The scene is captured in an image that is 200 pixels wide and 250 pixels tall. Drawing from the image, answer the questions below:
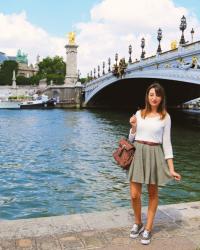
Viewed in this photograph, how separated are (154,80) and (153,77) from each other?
293 inches

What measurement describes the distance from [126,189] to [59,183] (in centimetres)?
170

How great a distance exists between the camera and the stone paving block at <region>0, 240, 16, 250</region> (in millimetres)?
4430

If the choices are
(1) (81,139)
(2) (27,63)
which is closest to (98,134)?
(1) (81,139)

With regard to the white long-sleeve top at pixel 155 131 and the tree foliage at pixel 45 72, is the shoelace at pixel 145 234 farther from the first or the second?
the tree foliage at pixel 45 72

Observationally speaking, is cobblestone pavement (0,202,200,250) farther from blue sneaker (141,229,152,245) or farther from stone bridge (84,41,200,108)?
stone bridge (84,41,200,108)

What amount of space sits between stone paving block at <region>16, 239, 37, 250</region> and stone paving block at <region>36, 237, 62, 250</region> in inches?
2.0

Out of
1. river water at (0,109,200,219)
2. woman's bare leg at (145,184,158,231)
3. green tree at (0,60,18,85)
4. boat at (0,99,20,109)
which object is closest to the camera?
woman's bare leg at (145,184,158,231)

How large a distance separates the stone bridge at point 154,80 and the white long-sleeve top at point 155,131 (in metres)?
16.6

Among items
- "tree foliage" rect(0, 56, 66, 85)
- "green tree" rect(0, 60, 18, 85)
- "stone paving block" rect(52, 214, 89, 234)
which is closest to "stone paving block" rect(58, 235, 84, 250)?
"stone paving block" rect(52, 214, 89, 234)

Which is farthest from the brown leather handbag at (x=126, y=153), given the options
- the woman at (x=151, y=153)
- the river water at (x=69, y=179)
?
the river water at (x=69, y=179)

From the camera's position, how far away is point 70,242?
4.61m

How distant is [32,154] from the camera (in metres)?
15.2

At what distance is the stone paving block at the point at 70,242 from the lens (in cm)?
448

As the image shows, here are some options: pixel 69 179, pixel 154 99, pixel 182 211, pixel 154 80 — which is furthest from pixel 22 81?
pixel 154 99
